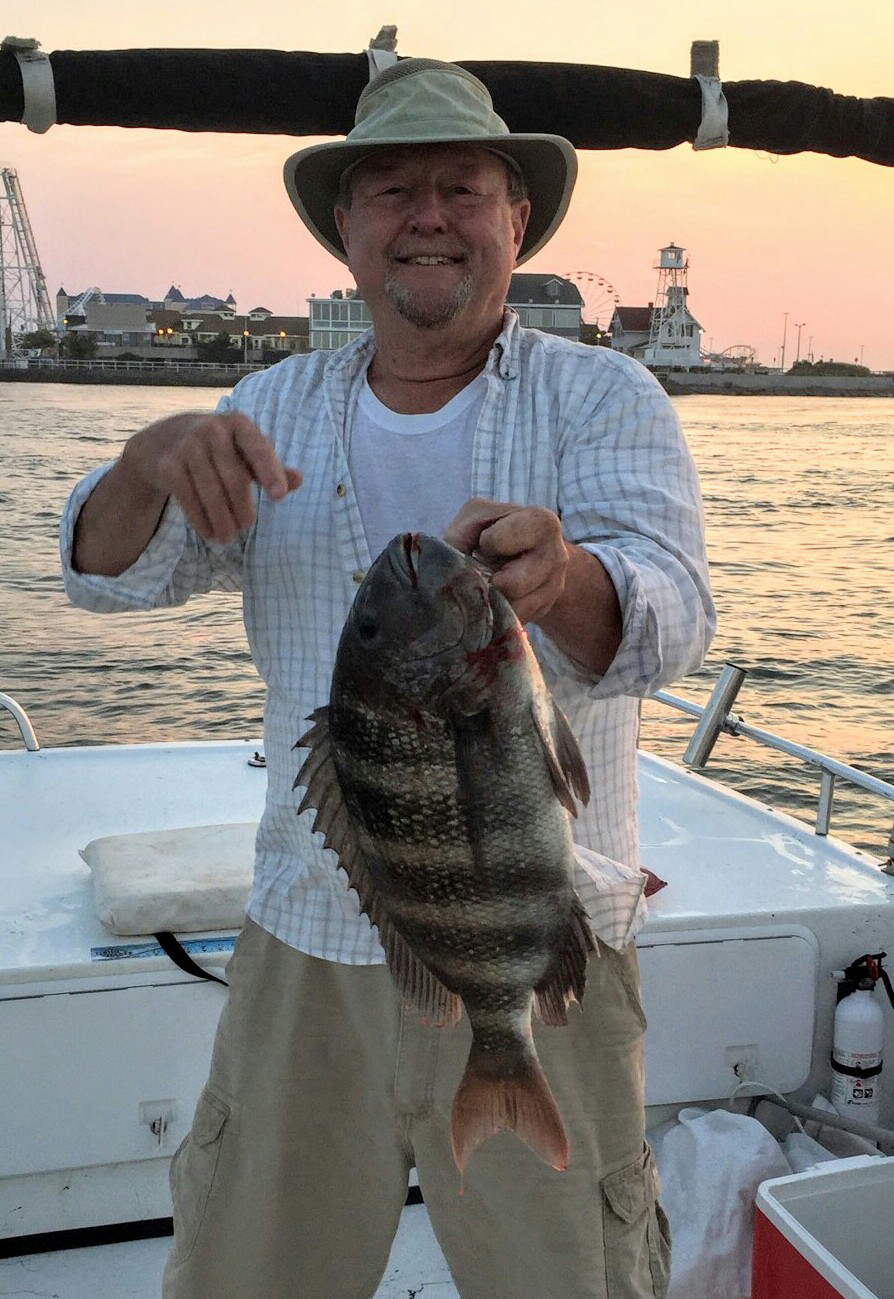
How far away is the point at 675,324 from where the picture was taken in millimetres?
117500

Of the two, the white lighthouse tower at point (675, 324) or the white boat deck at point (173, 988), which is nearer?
the white boat deck at point (173, 988)

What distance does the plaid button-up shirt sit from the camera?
231cm

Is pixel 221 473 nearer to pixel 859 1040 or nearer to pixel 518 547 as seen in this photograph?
pixel 518 547

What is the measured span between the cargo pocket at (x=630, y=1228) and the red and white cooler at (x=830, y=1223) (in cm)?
49

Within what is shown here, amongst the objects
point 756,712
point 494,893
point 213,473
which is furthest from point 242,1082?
point 756,712

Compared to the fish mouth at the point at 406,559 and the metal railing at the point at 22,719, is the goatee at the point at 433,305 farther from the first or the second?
the metal railing at the point at 22,719

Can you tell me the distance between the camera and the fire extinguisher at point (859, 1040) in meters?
4.06

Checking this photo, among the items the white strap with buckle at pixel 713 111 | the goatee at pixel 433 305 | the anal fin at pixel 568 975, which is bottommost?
the anal fin at pixel 568 975

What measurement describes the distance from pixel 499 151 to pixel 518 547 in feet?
3.95

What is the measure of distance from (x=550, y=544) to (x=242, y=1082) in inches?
59.2

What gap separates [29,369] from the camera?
306 ft

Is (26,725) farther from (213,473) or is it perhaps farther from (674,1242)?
(213,473)

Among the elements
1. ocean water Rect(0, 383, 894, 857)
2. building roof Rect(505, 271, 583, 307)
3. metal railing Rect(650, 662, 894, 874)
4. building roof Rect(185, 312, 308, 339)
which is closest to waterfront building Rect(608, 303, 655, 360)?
building roof Rect(185, 312, 308, 339)

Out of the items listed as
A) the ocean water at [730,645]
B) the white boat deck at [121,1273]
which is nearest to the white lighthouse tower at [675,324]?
the ocean water at [730,645]
